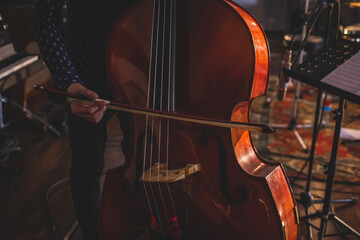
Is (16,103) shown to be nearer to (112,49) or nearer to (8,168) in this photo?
(8,168)

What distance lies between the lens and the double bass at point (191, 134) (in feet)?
3.01

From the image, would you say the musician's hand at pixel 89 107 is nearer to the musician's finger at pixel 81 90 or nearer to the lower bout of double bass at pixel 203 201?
the musician's finger at pixel 81 90

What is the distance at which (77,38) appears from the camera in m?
1.09

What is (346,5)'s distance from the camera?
462 cm

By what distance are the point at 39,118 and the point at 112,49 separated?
163cm

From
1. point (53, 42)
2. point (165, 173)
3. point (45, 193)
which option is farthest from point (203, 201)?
point (45, 193)

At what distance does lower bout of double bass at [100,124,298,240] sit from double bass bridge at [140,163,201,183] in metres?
0.04

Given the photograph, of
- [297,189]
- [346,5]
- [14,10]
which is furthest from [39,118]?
[346,5]

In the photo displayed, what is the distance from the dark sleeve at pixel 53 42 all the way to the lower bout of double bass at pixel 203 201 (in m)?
0.34

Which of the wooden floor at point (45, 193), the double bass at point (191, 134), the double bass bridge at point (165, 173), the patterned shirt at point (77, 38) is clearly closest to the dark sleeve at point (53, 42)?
the patterned shirt at point (77, 38)

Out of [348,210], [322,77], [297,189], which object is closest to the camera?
[322,77]

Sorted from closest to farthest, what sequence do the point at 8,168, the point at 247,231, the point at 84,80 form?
1. the point at 247,231
2. the point at 84,80
3. the point at 8,168

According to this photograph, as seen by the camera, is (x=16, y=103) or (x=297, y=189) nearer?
(x=297, y=189)

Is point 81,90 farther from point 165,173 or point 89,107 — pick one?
point 165,173
